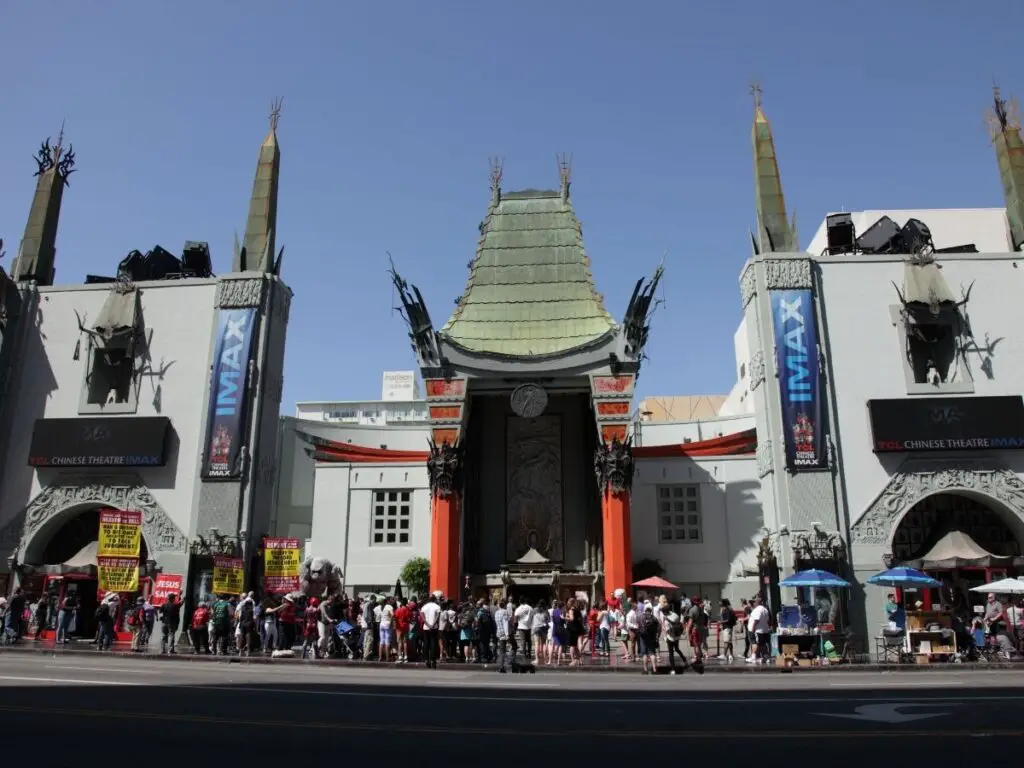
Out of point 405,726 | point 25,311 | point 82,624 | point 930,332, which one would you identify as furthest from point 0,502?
point 930,332

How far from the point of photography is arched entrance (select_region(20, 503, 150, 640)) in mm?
25609

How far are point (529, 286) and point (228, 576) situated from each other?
17891 millimetres

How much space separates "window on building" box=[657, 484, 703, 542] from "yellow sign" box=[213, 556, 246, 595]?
57.1 feet

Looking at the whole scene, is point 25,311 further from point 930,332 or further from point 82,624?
point 930,332

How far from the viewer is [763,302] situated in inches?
1040

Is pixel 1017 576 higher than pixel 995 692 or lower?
higher

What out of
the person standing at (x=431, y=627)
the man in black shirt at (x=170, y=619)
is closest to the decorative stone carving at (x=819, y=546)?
the person standing at (x=431, y=627)

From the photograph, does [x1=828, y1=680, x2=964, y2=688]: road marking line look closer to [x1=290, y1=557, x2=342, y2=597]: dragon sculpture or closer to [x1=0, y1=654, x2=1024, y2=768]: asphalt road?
[x1=0, y1=654, x2=1024, y2=768]: asphalt road

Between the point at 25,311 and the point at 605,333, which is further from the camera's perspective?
the point at 605,333

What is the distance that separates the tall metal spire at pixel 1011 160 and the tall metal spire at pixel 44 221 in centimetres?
3383

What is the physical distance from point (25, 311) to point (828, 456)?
27.4 meters

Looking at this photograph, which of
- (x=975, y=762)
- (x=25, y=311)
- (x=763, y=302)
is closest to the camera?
(x=975, y=762)

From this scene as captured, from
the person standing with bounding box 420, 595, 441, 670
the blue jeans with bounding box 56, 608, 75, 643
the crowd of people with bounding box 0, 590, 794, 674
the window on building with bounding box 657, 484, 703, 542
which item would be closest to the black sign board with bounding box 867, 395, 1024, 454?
the crowd of people with bounding box 0, 590, 794, 674

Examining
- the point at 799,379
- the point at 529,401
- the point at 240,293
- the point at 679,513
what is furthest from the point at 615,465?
the point at 240,293
